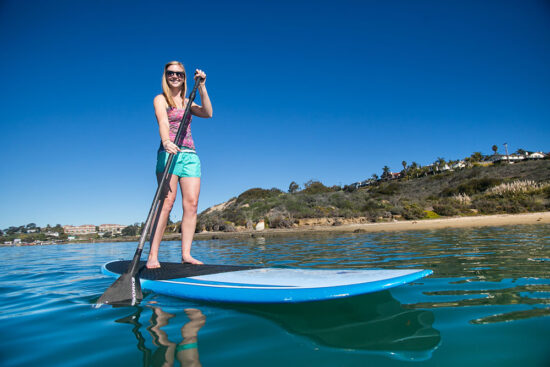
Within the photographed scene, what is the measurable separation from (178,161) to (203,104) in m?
0.81

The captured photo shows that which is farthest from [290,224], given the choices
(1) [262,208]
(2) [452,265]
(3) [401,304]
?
(3) [401,304]

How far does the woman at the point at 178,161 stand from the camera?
3.17 m

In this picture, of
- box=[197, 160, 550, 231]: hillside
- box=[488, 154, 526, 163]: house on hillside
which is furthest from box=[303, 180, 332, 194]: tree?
box=[488, 154, 526, 163]: house on hillside

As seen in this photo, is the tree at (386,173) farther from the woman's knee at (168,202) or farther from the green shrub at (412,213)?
the woman's knee at (168,202)

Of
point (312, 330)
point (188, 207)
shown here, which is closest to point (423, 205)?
point (188, 207)

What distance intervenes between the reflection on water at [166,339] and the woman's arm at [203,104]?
240 centimetres

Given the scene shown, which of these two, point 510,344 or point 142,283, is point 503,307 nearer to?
point 510,344

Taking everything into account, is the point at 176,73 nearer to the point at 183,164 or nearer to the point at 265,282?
the point at 183,164

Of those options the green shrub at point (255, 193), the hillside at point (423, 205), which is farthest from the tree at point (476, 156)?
the green shrub at point (255, 193)

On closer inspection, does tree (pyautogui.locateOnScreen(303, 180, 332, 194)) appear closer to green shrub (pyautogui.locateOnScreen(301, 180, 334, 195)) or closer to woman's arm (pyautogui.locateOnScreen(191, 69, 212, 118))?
green shrub (pyautogui.locateOnScreen(301, 180, 334, 195))

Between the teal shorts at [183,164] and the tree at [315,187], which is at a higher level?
the tree at [315,187]

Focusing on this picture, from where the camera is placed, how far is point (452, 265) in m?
3.16

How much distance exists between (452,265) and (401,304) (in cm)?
172

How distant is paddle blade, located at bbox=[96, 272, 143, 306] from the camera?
2.26m
